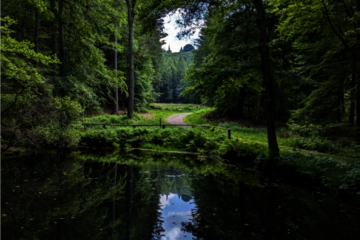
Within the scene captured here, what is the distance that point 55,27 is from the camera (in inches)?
615

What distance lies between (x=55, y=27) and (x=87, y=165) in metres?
9.37

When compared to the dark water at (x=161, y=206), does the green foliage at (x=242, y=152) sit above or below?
above

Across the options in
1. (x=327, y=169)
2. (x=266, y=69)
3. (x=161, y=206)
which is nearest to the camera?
(x=161, y=206)

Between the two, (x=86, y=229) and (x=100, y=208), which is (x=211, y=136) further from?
(x=86, y=229)

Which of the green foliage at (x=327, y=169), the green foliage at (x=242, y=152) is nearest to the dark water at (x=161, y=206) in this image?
the green foliage at (x=327, y=169)

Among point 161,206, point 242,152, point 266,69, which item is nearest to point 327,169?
point 242,152

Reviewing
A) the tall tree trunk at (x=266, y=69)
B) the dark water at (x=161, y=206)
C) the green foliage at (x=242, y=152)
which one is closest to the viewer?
the dark water at (x=161, y=206)

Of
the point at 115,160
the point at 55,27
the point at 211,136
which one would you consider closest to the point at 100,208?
the point at 115,160

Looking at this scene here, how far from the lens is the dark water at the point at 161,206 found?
16.8 ft

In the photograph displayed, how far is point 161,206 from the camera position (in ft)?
22.0

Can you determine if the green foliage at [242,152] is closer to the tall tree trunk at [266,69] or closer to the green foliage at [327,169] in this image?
the tall tree trunk at [266,69]

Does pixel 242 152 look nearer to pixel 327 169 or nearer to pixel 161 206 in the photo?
pixel 327 169

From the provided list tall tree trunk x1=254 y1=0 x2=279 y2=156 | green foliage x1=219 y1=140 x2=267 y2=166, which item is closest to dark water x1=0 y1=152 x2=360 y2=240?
green foliage x1=219 y1=140 x2=267 y2=166

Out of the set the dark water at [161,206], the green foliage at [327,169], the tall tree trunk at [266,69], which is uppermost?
the tall tree trunk at [266,69]
